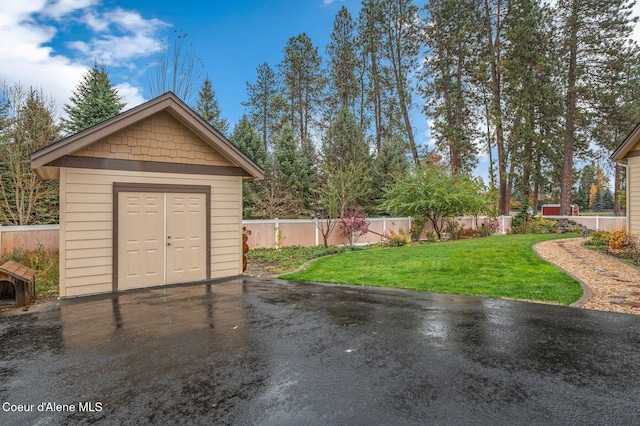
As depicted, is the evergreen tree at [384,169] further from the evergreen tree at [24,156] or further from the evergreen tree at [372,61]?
the evergreen tree at [24,156]

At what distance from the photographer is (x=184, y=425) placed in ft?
8.18

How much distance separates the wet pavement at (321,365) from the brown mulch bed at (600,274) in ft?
2.85

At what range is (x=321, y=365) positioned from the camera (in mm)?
3447

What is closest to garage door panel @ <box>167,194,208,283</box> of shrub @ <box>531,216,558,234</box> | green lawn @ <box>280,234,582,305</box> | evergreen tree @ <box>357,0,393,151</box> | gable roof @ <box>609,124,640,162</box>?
green lawn @ <box>280,234,582,305</box>

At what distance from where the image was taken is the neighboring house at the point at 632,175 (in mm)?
9992

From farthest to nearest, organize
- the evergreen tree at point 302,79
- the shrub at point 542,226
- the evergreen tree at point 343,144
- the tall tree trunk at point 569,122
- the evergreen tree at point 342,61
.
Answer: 1. the evergreen tree at point 302,79
2. the evergreen tree at point 342,61
3. the tall tree trunk at point 569,122
4. the evergreen tree at point 343,144
5. the shrub at point 542,226

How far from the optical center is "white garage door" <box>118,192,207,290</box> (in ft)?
23.2

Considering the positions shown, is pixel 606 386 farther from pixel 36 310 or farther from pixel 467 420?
pixel 36 310

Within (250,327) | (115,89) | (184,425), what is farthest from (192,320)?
(115,89)

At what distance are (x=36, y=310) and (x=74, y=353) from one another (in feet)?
9.06

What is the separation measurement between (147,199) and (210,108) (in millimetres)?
20953

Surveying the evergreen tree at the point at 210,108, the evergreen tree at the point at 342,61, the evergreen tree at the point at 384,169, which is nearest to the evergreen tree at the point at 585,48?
the evergreen tree at the point at 384,169

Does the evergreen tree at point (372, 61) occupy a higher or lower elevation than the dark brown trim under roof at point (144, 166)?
higher

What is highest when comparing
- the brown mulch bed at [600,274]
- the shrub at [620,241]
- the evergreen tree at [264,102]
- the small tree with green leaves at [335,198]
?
the evergreen tree at [264,102]
